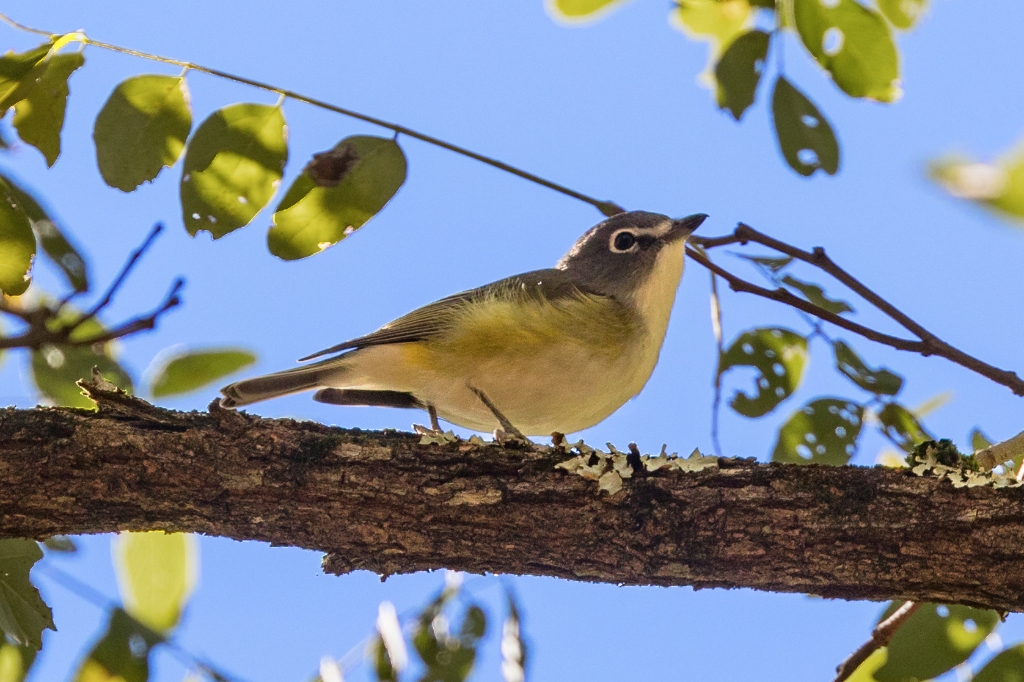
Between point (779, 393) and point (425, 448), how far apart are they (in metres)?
1.40

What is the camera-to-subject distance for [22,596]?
261 centimetres

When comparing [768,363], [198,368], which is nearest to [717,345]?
[768,363]

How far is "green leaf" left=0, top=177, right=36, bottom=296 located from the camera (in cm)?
278

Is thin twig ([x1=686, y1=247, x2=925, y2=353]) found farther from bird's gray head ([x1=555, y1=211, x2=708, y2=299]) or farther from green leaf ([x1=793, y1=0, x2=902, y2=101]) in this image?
bird's gray head ([x1=555, y1=211, x2=708, y2=299])

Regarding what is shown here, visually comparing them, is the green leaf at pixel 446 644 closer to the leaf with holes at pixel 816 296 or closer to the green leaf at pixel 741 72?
the leaf with holes at pixel 816 296

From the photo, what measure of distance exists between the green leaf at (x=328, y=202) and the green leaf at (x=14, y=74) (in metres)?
0.84

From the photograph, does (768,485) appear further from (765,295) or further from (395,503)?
(395,503)

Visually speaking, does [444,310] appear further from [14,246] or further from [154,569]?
[14,246]

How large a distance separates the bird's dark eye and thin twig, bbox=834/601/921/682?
6.75 ft

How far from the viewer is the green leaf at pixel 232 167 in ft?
9.50

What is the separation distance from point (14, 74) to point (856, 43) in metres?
2.73

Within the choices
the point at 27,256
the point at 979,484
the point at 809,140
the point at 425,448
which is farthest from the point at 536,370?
the point at 27,256

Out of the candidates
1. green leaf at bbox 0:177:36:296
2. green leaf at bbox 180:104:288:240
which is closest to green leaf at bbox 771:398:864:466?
green leaf at bbox 180:104:288:240

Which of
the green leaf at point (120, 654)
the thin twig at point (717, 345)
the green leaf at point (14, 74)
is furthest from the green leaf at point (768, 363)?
the green leaf at point (14, 74)
